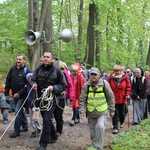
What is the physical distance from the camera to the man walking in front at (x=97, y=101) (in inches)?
213

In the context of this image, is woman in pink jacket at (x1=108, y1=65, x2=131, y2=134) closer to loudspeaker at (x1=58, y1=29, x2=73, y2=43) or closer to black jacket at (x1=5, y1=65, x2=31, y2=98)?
loudspeaker at (x1=58, y1=29, x2=73, y2=43)

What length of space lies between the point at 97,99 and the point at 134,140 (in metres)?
1.84

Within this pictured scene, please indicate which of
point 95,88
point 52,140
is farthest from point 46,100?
point 52,140

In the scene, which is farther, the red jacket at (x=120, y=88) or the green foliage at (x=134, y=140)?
the red jacket at (x=120, y=88)

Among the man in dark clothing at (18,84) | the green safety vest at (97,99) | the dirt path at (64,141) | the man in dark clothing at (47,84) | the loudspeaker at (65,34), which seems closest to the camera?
the man in dark clothing at (47,84)

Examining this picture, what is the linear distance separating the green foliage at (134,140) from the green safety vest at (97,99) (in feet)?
3.34

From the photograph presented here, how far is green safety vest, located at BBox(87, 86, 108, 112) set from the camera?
17.8 feet

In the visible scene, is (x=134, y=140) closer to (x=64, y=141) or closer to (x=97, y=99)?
(x=64, y=141)

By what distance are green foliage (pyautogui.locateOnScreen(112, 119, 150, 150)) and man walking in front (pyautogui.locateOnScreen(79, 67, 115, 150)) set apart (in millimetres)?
664

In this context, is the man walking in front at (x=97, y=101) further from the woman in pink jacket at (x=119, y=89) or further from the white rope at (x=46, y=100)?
the woman in pink jacket at (x=119, y=89)

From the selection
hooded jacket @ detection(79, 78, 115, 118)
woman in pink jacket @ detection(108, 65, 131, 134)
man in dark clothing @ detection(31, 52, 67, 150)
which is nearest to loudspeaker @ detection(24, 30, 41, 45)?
woman in pink jacket @ detection(108, 65, 131, 134)

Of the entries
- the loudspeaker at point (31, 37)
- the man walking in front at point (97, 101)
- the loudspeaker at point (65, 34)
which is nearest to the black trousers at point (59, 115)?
the man walking in front at point (97, 101)

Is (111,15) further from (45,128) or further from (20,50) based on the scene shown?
(45,128)

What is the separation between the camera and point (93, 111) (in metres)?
5.49
